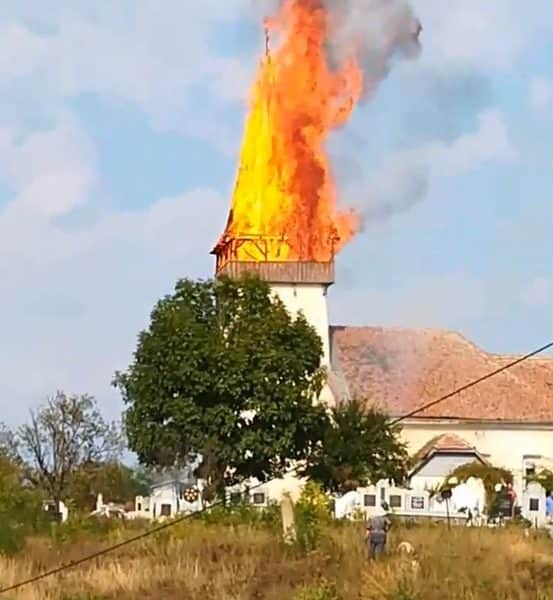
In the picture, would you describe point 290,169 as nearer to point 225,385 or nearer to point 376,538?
point 225,385

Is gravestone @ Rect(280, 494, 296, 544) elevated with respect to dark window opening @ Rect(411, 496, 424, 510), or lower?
lower

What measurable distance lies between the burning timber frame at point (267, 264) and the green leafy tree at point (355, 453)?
31.1 feet

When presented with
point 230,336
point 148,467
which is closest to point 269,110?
point 230,336

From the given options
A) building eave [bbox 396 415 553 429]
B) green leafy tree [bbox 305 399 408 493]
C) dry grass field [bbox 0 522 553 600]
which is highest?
building eave [bbox 396 415 553 429]

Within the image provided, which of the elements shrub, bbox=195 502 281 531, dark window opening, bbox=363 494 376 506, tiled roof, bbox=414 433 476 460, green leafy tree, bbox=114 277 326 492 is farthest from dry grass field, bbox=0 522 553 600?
tiled roof, bbox=414 433 476 460

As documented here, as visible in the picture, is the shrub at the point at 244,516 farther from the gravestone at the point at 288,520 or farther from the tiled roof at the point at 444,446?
the tiled roof at the point at 444,446

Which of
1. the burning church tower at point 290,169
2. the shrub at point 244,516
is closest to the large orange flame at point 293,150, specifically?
the burning church tower at point 290,169

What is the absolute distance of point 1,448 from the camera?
60.7 m

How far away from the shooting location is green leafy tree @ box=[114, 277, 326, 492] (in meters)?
45.9

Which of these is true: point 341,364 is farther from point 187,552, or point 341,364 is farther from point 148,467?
point 187,552

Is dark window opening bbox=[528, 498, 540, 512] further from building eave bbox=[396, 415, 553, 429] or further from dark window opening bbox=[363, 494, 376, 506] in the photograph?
building eave bbox=[396, 415, 553, 429]

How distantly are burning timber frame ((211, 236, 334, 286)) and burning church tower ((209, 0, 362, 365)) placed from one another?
0.16ft

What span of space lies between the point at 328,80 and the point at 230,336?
987 cm

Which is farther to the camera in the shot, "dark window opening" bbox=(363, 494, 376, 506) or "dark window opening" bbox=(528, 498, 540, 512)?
"dark window opening" bbox=(363, 494, 376, 506)
